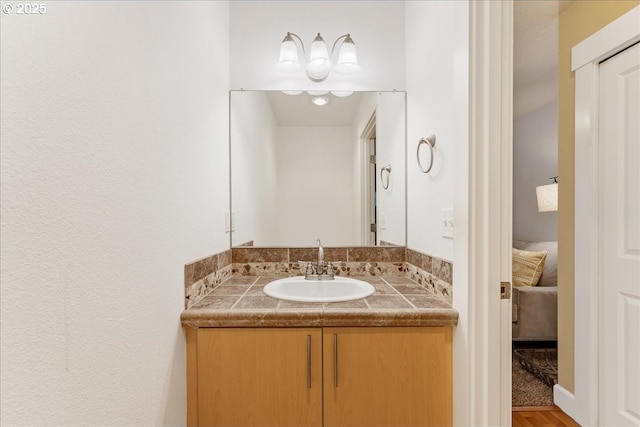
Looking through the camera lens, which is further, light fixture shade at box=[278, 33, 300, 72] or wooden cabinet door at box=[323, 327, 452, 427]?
light fixture shade at box=[278, 33, 300, 72]

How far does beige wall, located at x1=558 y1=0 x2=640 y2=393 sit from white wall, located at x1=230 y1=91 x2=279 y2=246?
1774 millimetres

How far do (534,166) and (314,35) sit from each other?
3195 millimetres

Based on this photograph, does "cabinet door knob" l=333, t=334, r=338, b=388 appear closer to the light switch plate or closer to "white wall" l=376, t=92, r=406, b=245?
the light switch plate

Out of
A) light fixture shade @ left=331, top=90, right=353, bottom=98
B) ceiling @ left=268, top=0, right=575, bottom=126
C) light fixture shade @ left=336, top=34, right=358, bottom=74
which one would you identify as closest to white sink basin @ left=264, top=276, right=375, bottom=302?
ceiling @ left=268, top=0, right=575, bottom=126

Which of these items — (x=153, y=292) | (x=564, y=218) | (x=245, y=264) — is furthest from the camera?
(x=564, y=218)

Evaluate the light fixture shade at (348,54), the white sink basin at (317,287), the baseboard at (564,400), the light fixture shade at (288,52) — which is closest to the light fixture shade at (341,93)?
the light fixture shade at (348,54)

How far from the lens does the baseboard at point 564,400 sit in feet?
5.82

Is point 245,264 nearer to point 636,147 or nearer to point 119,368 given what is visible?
point 119,368

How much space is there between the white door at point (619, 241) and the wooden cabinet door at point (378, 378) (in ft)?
3.47

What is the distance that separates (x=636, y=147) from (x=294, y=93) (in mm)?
1739

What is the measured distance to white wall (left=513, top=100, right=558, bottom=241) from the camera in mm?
3514

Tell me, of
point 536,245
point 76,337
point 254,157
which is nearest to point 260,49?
point 254,157

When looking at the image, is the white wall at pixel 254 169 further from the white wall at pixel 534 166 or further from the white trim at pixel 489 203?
the white wall at pixel 534 166

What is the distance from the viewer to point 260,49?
179 centimetres
